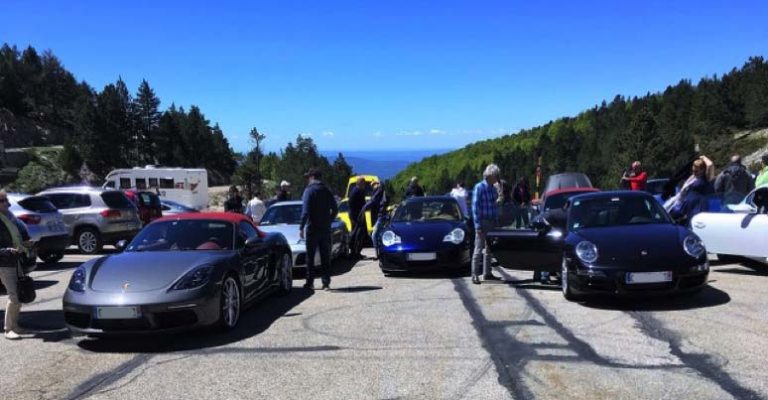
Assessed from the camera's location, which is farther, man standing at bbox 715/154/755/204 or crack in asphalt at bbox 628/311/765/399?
man standing at bbox 715/154/755/204

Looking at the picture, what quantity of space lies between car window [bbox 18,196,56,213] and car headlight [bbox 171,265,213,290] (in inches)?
342

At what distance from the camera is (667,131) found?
7350 centimetres

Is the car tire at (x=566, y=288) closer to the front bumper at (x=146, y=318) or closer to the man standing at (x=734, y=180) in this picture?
the front bumper at (x=146, y=318)

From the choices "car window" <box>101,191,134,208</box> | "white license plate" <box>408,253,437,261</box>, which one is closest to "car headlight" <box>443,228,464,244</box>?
"white license plate" <box>408,253,437,261</box>

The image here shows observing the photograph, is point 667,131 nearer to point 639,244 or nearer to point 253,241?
point 639,244

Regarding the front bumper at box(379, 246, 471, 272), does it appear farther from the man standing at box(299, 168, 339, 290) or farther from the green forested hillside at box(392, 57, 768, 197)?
the green forested hillside at box(392, 57, 768, 197)

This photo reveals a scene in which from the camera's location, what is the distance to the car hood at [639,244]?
7.18 m

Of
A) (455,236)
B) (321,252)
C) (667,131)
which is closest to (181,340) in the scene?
(321,252)

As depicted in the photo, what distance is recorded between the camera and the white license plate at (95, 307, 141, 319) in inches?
239

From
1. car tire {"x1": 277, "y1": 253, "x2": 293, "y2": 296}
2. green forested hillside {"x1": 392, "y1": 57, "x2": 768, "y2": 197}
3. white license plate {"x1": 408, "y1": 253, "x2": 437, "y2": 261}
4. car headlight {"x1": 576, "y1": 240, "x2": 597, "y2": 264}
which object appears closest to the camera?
car headlight {"x1": 576, "y1": 240, "x2": 597, "y2": 264}

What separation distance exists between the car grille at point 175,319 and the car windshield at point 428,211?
605cm

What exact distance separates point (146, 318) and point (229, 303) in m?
1.00

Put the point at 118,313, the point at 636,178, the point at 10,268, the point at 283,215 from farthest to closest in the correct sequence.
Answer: the point at 636,178 < the point at 283,215 < the point at 10,268 < the point at 118,313

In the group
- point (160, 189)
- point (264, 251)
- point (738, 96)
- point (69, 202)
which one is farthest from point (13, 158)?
point (738, 96)
